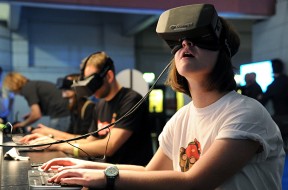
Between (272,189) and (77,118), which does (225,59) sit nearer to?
(272,189)

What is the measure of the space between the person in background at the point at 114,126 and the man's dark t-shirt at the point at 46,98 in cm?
191

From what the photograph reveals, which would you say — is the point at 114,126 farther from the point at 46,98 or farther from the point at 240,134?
the point at 46,98

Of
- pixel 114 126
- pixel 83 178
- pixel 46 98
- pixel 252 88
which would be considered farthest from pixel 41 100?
pixel 83 178

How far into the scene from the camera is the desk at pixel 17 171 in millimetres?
1036

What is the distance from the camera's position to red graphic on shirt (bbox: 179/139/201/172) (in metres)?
1.07

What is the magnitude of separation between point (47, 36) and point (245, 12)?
5.68 meters

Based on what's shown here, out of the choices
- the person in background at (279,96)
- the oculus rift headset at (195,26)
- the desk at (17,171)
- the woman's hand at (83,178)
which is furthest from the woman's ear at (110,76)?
the person in background at (279,96)

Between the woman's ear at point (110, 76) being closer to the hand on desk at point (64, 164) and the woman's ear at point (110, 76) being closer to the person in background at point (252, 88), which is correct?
the hand on desk at point (64, 164)

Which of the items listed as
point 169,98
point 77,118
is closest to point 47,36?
point 169,98

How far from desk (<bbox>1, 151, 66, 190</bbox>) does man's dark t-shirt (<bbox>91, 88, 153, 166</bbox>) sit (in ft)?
1.31

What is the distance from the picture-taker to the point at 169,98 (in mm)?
9359

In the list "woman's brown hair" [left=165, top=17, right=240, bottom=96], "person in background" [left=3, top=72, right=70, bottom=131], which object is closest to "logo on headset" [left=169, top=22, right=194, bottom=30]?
"woman's brown hair" [left=165, top=17, right=240, bottom=96]

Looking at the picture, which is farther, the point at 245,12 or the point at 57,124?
the point at 245,12

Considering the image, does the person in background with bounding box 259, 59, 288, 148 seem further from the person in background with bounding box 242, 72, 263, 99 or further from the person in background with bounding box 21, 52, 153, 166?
the person in background with bounding box 21, 52, 153, 166
